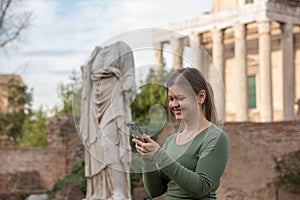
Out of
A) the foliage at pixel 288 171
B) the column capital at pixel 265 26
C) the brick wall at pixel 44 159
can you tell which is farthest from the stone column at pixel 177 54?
the column capital at pixel 265 26

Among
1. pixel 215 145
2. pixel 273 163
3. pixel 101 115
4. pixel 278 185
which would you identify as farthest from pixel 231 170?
pixel 215 145

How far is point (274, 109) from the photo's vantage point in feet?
118

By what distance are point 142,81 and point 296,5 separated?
31403 mm

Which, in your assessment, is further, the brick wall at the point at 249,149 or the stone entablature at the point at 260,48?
the stone entablature at the point at 260,48

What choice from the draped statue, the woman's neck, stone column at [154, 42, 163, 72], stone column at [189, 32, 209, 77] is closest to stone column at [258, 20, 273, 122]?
the draped statue

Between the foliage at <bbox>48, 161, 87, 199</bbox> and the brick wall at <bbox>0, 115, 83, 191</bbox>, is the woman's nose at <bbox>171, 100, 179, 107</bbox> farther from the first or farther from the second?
the brick wall at <bbox>0, 115, 83, 191</bbox>

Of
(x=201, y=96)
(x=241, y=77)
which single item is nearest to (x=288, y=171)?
(x=241, y=77)

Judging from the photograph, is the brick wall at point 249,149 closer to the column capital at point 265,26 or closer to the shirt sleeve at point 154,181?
the column capital at point 265,26

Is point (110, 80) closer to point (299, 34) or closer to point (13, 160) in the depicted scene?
point (13, 160)

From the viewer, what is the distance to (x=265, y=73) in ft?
108

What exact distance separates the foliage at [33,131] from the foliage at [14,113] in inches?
27.6

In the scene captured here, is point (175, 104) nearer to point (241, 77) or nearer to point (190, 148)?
point (190, 148)

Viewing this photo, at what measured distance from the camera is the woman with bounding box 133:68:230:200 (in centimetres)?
267

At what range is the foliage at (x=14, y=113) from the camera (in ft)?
126
